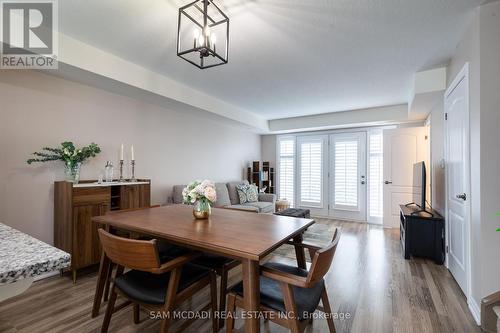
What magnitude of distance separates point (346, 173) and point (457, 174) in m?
3.07

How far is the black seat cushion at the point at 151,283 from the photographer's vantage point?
1.39m

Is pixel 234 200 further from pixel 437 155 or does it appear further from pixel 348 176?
pixel 437 155

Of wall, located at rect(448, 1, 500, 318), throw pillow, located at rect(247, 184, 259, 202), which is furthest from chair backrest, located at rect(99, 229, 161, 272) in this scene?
throw pillow, located at rect(247, 184, 259, 202)

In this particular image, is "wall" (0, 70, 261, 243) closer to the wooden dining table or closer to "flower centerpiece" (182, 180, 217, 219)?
the wooden dining table

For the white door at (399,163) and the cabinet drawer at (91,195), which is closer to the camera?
the cabinet drawer at (91,195)

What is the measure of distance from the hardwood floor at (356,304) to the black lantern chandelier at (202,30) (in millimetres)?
2051

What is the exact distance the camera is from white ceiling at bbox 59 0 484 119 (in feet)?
6.10

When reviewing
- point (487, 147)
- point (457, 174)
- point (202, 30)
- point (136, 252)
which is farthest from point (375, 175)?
point (136, 252)

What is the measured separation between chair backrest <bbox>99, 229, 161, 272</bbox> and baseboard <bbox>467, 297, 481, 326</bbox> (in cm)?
247

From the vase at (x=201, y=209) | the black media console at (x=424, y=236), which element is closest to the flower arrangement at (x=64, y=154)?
the vase at (x=201, y=209)

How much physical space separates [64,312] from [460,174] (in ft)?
12.7

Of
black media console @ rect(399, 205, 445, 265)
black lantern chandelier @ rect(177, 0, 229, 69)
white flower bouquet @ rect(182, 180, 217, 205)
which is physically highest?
black lantern chandelier @ rect(177, 0, 229, 69)

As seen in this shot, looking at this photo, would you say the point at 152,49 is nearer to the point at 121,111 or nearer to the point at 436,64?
the point at 121,111

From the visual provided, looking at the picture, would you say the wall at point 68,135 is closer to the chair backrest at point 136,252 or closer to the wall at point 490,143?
the chair backrest at point 136,252
